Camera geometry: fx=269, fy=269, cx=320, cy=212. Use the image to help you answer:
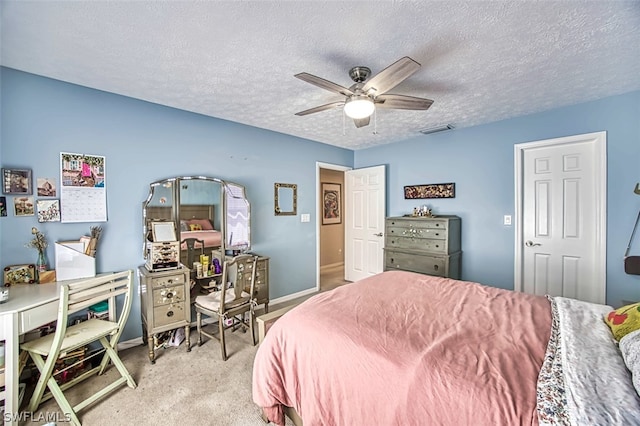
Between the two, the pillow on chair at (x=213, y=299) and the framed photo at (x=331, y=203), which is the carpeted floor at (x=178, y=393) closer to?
the pillow on chair at (x=213, y=299)

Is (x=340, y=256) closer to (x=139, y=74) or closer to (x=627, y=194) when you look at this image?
(x=627, y=194)

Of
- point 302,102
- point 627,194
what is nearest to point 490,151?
point 627,194

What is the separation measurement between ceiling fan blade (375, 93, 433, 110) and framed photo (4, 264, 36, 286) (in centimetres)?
300

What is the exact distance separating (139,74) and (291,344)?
2.30 metres

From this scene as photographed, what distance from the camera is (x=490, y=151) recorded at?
11.1 ft

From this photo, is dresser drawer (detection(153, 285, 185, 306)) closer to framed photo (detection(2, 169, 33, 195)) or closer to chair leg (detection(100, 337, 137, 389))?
chair leg (detection(100, 337, 137, 389))

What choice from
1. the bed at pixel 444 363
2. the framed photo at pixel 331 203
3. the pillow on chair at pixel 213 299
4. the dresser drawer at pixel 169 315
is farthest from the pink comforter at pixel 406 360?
the framed photo at pixel 331 203

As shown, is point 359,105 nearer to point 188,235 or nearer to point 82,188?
point 188,235

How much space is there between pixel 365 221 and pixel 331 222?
1.45 meters

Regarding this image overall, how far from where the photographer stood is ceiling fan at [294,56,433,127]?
1653 millimetres

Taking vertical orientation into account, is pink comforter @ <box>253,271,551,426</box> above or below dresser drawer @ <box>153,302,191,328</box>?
above

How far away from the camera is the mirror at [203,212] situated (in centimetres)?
268

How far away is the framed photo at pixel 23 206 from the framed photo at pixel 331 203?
4392mm

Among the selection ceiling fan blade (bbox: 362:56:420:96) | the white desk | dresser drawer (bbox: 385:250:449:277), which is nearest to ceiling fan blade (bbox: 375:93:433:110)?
ceiling fan blade (bbox: 362:56:420:96)
